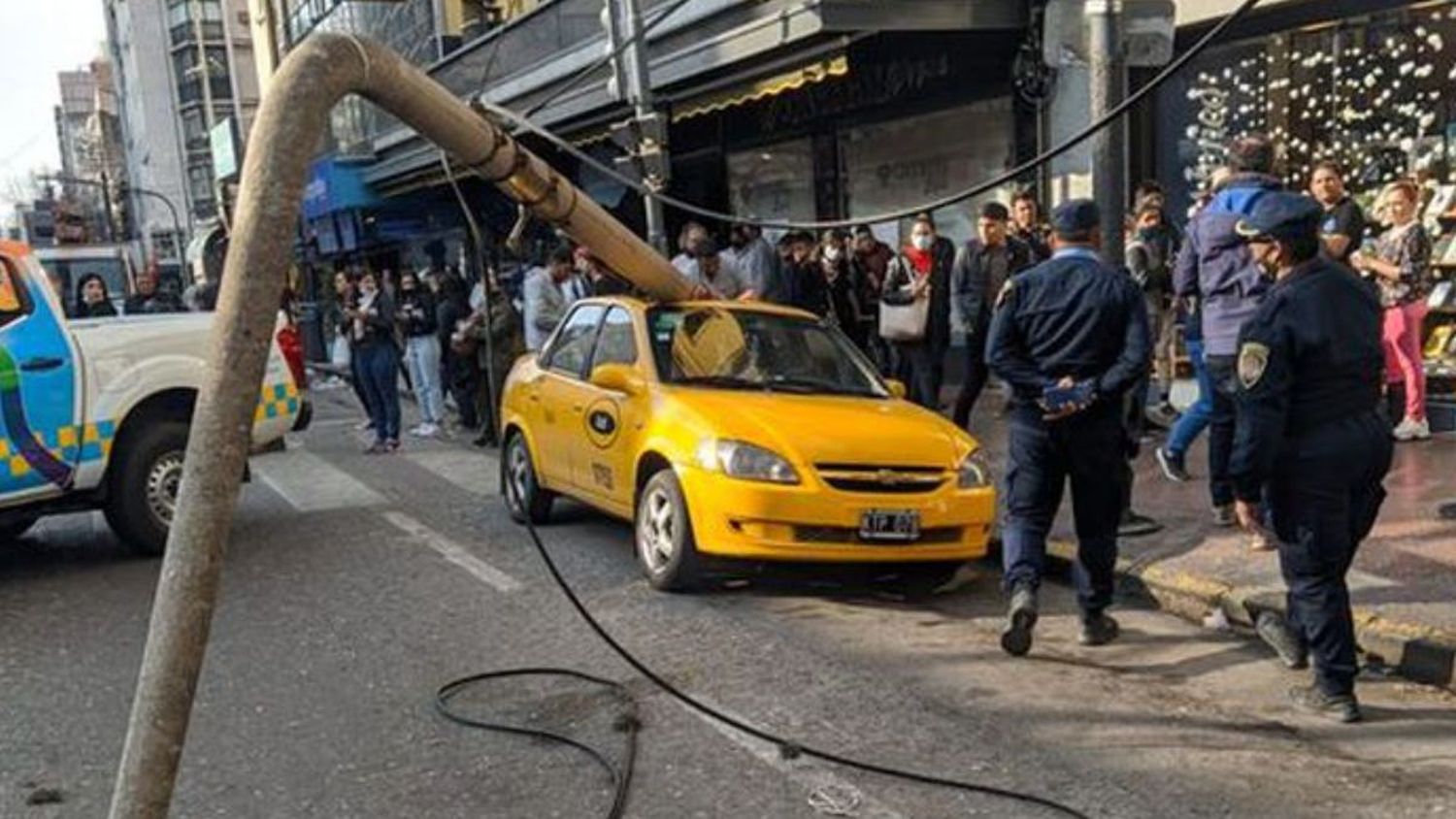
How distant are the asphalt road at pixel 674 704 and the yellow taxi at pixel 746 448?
32cm

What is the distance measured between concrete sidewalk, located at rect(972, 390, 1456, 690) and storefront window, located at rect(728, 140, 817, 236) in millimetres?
7948

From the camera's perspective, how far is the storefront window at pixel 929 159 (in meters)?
12.4

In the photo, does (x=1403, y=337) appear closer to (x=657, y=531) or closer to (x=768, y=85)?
(x=657, y=531)

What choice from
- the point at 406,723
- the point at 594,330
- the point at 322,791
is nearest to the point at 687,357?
the point at 594,330

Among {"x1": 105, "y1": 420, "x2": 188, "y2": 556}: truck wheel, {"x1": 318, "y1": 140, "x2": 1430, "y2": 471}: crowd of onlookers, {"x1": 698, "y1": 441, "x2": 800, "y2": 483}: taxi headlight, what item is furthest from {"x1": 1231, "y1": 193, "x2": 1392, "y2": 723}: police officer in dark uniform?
{"x1": 105, "y1": 420, "x2": 188, "y2": 556}: truck wheel

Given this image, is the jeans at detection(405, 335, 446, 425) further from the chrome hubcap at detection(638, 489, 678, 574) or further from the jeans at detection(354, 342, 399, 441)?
the chrome hubcap at detection(638, 489, 678, 574)

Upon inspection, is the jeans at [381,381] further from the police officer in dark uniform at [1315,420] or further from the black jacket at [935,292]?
the police officer in dark uniform at [1315,420]

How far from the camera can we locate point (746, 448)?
20.4ft

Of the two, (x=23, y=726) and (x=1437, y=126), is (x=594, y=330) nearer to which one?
(x=23, y=726)

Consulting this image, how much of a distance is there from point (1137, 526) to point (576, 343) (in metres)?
3.49

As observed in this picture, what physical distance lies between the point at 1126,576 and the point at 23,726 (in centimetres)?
486

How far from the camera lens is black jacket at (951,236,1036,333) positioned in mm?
9000

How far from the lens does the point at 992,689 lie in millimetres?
4984

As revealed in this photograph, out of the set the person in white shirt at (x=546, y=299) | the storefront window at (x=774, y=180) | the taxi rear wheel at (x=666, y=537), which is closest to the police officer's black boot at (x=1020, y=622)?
the taxi rear wheel at (x=666, y=537)
